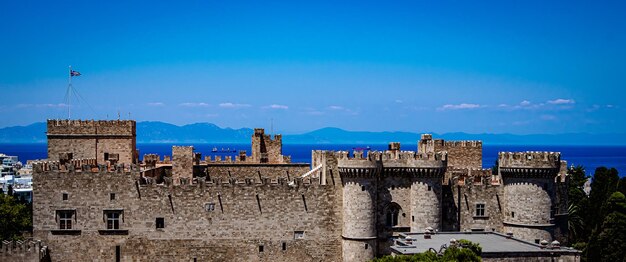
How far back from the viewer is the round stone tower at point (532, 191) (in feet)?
161

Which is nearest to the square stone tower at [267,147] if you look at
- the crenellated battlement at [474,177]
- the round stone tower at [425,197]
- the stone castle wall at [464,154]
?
the stone castle wall at [464,154]

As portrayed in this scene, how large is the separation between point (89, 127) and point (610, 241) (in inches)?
1710

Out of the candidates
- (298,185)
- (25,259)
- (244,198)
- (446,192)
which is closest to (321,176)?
(298,185)

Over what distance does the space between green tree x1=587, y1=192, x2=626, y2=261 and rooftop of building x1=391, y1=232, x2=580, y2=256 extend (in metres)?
15.9

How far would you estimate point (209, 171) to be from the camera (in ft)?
188

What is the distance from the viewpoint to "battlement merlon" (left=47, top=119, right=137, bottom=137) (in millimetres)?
54438

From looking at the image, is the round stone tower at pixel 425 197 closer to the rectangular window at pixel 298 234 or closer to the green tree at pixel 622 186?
the rectangular window at pixel 298 234

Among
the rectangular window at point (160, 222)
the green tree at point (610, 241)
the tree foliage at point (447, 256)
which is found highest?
the rectangular window at point (160, 222)

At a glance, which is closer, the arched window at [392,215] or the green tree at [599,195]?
the arched window at [392,215]

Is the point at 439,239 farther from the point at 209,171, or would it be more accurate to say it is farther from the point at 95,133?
the point at 95,133

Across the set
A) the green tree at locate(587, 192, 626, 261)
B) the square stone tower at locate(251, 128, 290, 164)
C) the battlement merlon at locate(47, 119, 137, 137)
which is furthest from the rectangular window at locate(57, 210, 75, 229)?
the green tree at locate(587, 192, 626, 261)

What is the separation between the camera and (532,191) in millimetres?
49688

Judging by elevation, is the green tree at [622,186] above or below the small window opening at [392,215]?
above

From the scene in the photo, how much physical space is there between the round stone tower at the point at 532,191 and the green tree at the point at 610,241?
37.4 feet
